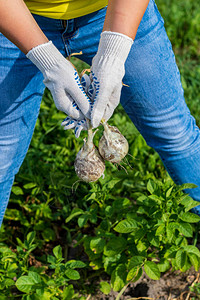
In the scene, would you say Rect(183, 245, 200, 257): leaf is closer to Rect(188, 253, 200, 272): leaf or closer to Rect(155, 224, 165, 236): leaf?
Rect(188, 253, 200, 272): leaf

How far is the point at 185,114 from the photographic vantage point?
1.63m

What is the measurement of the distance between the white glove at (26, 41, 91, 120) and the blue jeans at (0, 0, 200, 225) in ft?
0.60

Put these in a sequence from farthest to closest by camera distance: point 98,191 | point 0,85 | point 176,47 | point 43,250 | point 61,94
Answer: point 176,47, point 43,250, point 98,191, point 0,85, point 61,94

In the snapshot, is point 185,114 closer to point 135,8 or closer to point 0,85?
point 135,8

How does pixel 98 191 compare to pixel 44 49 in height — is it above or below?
below

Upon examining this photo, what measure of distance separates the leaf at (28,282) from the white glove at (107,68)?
68cm

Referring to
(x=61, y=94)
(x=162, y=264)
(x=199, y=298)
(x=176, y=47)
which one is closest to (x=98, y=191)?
(x=162, y=264)

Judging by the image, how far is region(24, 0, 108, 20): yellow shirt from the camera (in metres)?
1.39

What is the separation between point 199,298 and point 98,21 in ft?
4.40

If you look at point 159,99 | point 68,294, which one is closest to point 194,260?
point 68,294

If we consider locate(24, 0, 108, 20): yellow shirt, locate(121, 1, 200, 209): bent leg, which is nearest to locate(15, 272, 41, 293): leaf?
locate(121, 1, 200, 209): bent leg

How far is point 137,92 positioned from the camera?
154 centimetres

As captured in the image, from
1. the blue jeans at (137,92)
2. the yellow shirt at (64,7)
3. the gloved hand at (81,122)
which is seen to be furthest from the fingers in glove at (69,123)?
the yellow shirt at (64,7)

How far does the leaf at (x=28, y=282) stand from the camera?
60.6 inches
